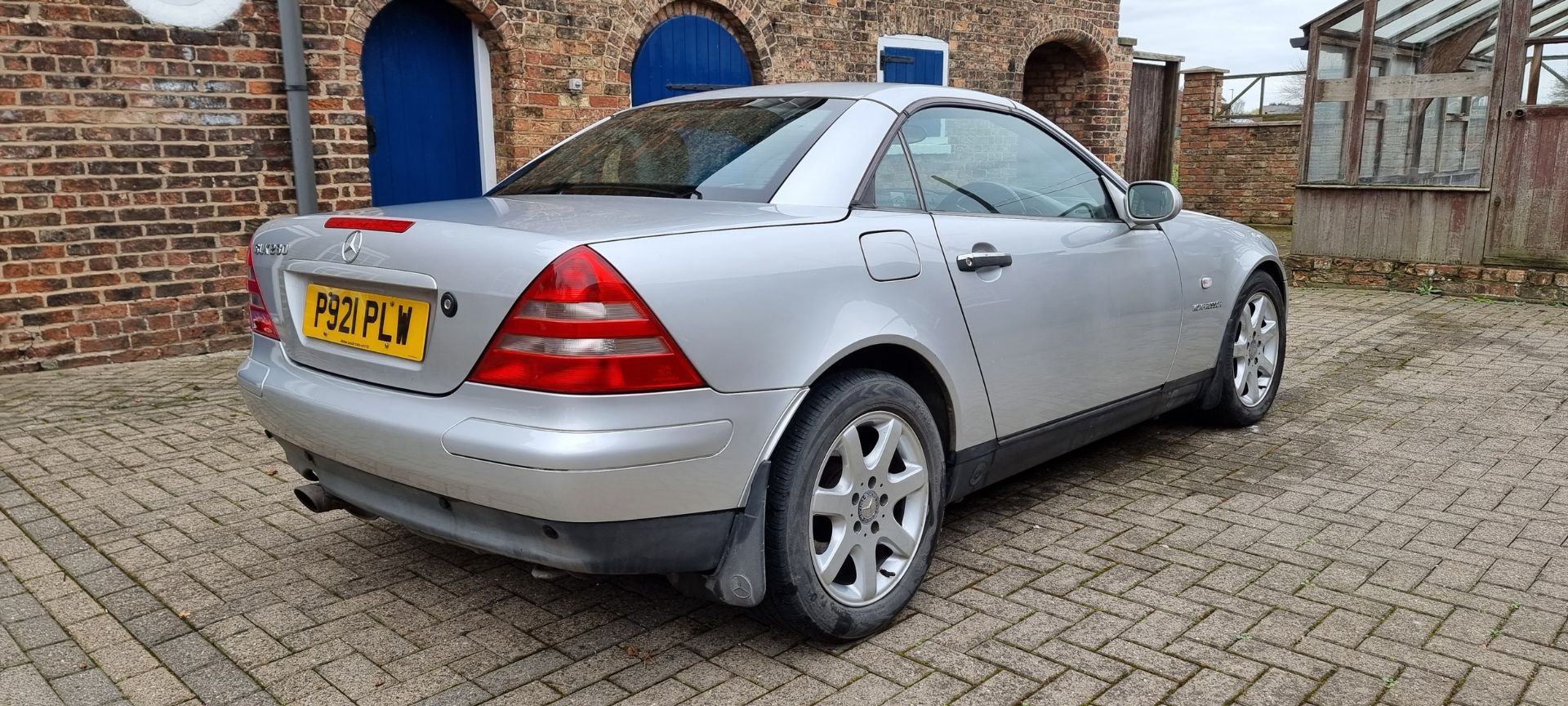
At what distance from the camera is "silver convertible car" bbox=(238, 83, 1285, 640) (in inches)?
94.5

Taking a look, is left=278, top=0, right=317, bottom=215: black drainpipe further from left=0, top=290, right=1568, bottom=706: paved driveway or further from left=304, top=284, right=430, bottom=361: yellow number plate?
left=304, top=284, right=430, bottom=361: yellow number plate

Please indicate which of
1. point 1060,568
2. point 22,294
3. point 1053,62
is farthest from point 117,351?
point 1053,62

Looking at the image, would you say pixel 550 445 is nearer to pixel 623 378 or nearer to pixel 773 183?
pixel 623 378

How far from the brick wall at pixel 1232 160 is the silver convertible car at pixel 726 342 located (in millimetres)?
14587

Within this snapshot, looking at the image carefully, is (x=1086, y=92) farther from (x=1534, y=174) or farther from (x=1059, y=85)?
(x=1534, y=174)

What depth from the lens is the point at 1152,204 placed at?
4.00 m

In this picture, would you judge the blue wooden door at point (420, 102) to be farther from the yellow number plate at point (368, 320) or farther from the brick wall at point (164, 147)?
the yellow number plate at point (368, 320)

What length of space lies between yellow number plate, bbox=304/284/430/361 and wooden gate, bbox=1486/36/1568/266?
9639 mm

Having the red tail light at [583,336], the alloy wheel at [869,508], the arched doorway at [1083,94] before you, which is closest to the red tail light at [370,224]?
the red tail light at [583,336]

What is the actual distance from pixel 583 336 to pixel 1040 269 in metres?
1.69

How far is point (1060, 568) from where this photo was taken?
11.3 feet

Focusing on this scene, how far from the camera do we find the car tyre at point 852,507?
2.69 meters

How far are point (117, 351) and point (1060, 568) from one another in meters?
5.82

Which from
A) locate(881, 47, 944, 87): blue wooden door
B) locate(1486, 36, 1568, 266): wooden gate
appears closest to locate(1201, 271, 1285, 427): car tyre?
locate(1486, 36, 1568, 266): wooden gate
